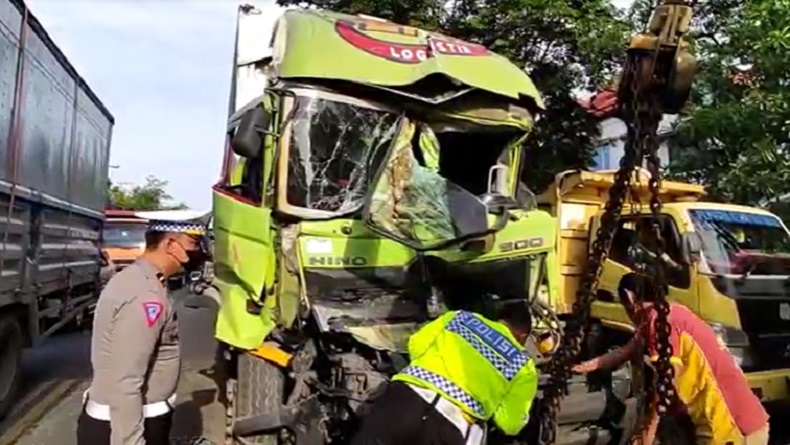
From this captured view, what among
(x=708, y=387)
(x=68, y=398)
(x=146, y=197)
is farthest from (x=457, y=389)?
(x=146, y=197)

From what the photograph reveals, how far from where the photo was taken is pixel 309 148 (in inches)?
221

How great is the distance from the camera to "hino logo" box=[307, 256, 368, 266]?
5442 mm

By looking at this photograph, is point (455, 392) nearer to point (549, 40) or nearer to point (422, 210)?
point (422, 210)

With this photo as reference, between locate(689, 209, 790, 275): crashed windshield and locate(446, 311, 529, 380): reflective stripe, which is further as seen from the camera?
locate(689, 209, 790, 275): crashed windshield

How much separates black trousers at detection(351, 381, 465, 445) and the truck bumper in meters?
4.68

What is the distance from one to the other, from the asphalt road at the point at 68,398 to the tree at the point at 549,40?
204 inches

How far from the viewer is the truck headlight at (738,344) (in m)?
7.38

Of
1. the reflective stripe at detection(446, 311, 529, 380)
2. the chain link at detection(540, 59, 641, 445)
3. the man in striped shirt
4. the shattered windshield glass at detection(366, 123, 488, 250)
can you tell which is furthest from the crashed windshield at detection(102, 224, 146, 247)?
the reflective stripe at detection(446, 311, 529, 380)

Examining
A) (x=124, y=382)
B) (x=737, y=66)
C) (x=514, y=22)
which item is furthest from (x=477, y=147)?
(x=514, y=22)

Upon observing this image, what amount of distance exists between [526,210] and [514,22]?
665 centimetres

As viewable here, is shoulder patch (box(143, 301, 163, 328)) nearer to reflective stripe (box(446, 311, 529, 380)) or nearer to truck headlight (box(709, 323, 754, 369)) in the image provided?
reflective stripe (box(446, 311, 529, 380))

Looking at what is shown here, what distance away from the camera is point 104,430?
3973 mm

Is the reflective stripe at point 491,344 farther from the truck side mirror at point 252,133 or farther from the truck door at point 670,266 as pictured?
the truck door at point 670,266

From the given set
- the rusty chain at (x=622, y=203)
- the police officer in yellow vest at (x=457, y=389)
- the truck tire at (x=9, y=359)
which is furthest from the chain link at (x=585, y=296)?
the truck tire at (x=9, y=359)
